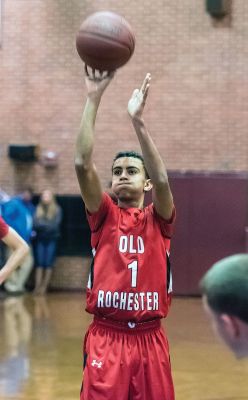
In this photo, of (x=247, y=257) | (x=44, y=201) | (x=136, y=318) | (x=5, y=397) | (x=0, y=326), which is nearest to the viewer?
(x=247, y=257)

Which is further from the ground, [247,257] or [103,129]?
[103,129]

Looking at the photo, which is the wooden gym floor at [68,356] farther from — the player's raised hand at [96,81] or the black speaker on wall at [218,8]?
the black speaker on wall at [218,8]

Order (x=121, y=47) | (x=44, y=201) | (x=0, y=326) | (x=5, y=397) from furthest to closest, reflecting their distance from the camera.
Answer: (x=44, y=201) → (x=0, y=326) → (x=5, y=397) → (x=121, y=47)

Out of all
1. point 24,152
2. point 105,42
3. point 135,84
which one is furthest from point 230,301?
point 24,152

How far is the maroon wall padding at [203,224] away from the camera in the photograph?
13367 mm

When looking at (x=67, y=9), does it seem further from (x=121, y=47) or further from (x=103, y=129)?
(x=121, y=47)

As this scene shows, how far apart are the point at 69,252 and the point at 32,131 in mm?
2271

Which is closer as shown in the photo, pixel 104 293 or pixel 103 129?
pixel 104 293

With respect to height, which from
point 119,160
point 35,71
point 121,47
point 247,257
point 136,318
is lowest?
point 136,318

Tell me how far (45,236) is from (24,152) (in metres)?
1.59

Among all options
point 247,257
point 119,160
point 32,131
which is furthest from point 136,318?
point 32,131

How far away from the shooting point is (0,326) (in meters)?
10.5

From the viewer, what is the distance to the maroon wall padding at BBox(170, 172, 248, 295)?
43.9 ft

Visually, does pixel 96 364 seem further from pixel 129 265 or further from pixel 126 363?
pixel 129 265
